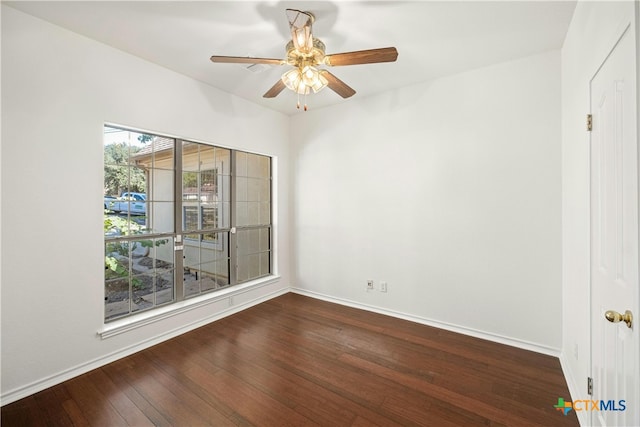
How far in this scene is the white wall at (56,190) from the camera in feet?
6.19

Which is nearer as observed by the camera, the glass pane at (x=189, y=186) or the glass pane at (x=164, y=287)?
the glass pane at (x=164, y=287)

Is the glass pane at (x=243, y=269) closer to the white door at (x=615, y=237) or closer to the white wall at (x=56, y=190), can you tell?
the white wall at (x=56, y=190)

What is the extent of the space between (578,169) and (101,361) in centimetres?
404

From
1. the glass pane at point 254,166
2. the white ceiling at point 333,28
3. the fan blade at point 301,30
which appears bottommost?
the glass pane at point 254,166

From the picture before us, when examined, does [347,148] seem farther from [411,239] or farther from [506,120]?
[506,120]

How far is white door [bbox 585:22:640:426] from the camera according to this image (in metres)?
1.05

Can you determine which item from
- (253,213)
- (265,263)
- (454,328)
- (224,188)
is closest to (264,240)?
(265,263)

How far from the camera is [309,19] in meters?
1.96

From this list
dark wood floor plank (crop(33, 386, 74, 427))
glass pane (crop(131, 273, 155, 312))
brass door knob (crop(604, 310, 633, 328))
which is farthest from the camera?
glass pane (crop(131, 273, 155, 312))

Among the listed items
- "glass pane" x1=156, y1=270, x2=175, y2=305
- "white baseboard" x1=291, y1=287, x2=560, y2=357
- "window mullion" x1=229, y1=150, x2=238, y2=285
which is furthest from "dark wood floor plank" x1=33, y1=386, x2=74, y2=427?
"white baseboard" x1=291, y1=287, x2=560, y2=357

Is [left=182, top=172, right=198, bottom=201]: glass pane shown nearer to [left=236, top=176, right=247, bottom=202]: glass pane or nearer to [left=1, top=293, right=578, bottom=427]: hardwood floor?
[left=236, top=176, right=247, bottom=202]: glass pane

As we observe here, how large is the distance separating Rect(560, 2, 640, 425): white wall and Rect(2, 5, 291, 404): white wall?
3.40 meters

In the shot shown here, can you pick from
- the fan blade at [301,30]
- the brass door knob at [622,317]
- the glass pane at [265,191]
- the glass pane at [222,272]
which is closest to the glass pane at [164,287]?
the glass pane at [222,272]

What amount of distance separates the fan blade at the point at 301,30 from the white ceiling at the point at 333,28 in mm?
60
